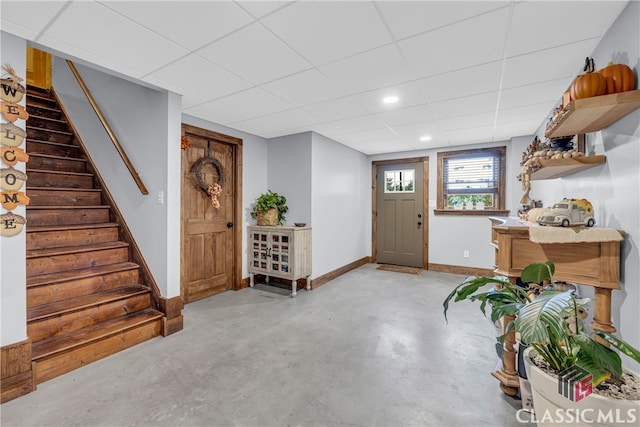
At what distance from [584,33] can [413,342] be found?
257cm

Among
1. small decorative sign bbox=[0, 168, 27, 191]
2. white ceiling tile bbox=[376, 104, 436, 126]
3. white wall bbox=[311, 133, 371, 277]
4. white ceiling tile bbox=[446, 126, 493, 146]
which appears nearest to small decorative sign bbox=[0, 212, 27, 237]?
small decorative sign bbox=[0, 168, 27, 191]

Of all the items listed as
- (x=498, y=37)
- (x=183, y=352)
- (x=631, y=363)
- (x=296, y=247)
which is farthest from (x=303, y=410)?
(x=498, y=37)

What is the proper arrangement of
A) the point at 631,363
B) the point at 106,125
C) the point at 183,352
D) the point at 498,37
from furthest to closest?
the point at 106,125 < the point at 183,352 < the point at 498,37 < the point at 631,363

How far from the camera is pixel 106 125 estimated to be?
3.12m

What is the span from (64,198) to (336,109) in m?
3.29

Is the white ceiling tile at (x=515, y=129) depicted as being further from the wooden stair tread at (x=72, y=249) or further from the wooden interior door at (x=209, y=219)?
the wooden stair tread at (x=72, y=249)

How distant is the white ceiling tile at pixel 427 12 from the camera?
60.9 inches

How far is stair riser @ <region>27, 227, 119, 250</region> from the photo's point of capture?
278cm

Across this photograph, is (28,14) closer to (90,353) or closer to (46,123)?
(90,353)

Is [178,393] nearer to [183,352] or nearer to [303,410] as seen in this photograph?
[183,352]

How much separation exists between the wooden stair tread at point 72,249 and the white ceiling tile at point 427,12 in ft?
10.9

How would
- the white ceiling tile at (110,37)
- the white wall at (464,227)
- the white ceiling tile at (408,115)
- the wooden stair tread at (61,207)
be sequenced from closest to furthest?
the white ceiling tile at (110,37) → the wooden stair tread at (61,207) → the white ceiling tile at (408,115) → the white wall at (464,227)
